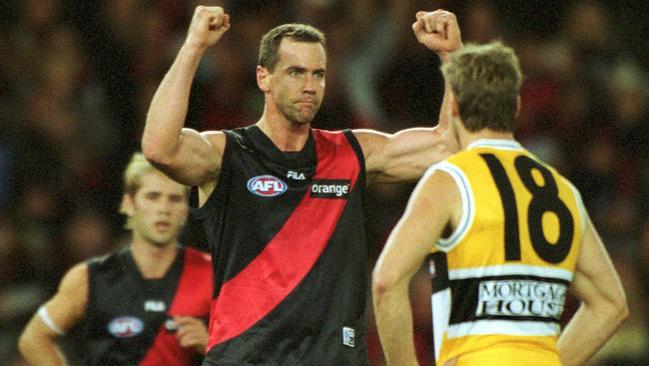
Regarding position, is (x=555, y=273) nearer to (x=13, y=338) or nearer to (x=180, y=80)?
(x=180, y=80)

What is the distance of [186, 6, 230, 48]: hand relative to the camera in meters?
5.27

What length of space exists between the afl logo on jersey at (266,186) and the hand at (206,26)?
0.63 meters

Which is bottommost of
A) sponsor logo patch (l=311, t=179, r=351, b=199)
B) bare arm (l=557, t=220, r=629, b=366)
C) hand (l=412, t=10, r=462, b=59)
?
bare arm (l=557, t=220, r=629, b=366)

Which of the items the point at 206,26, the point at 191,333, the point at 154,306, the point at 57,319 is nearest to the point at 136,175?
the point at 154,306

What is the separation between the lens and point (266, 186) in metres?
5.46

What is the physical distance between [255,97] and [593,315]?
5922mm

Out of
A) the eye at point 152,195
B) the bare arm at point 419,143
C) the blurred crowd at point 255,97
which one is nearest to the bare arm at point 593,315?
the bare arm at point 419,143

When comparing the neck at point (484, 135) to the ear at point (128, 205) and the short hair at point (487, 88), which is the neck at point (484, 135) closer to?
the short hair at point (487, 88)

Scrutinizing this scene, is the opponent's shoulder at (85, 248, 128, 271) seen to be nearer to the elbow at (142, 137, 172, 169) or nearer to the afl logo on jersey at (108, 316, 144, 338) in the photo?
the afl logo on jersey at (108, 316, 144, 338)

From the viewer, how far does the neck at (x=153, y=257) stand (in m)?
6.95

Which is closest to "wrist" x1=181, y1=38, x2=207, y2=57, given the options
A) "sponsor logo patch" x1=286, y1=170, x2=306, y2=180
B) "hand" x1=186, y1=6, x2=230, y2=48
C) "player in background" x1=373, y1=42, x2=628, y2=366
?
"hand" x1=186, y1=6, x2=230, y2=48

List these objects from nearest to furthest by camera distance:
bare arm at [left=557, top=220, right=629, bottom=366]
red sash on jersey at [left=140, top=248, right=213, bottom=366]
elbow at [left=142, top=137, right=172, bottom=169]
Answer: bare arm at [left=557, top=220, right=629, bottom=366] < elbow at [left=142, top=137, right=172, bottom=169] < red sash on jersey at [left=140, top=248, right=213, bottom=366]

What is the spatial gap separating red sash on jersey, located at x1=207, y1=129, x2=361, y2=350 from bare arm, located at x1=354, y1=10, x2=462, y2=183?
43 cm

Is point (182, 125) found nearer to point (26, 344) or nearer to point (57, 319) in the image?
point (57, 319)
